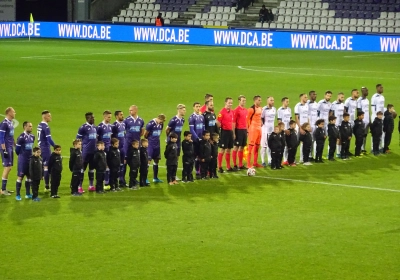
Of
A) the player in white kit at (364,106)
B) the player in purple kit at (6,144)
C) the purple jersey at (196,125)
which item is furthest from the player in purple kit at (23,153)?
the player in white kit at (364,106)

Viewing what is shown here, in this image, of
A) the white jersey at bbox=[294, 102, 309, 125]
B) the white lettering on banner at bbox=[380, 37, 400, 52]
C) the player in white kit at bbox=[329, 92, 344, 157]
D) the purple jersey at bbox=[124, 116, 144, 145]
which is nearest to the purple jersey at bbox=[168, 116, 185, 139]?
the purple jersey at bbox=[124, 116, 144, 145]

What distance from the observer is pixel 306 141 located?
19.8 m

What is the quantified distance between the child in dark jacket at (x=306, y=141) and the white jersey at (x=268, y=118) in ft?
2.45

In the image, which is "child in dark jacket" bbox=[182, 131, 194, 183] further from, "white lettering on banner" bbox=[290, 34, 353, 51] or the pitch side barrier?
"white lettering on banner" bbox=[290, 34, 353, 51]

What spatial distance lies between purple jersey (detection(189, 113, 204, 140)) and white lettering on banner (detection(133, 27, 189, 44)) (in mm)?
37758

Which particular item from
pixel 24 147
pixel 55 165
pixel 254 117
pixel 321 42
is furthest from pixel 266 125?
pixel 321 42

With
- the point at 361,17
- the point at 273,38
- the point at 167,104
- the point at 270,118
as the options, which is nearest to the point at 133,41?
the point at 273,38

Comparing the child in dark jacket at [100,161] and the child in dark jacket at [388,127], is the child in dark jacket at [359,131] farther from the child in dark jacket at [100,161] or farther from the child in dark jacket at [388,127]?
the child in dark jacket at [100,161]

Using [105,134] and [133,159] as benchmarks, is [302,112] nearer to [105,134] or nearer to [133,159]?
[133,159]

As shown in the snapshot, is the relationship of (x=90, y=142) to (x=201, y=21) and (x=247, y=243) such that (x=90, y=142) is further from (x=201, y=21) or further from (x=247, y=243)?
(x=201, y=21)

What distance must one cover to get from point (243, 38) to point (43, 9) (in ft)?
63.9

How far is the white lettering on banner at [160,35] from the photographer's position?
55.6 meters

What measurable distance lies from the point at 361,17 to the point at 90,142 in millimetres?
41226

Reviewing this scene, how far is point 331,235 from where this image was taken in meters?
13.7
